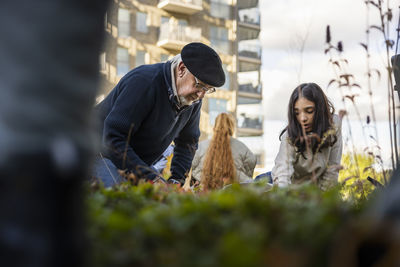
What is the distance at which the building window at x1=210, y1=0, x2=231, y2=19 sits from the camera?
89.5ft

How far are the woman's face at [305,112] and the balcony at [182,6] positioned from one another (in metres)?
21.7

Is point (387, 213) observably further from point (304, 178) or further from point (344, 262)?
point (304, 178)

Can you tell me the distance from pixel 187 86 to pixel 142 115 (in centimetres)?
39

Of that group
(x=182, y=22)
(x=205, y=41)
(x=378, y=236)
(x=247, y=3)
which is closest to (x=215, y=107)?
(x=205, y=41)

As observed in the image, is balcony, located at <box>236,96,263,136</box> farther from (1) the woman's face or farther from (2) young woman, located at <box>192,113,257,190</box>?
(1) the woman's face

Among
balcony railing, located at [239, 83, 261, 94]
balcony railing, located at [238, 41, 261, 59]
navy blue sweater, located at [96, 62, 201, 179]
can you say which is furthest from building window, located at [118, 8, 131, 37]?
navy blue sweater, located at [96, 62, 201, 179]

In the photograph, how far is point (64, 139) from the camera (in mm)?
726

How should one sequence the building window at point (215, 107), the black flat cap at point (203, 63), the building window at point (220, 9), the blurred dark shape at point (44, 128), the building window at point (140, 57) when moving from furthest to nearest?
the building window at point (220, 9), the building window at point (215, 107), the building window at point (140, 57), the black flat cap at point (203, 63), the blurred dark shape at point (44, 128)

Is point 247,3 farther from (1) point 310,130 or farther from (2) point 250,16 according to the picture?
(1) point 310,130

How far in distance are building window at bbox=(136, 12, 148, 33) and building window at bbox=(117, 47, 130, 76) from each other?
1.68m

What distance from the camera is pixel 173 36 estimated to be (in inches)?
963

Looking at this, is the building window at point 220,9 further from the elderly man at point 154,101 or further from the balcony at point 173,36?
the elderly man at point 154,101

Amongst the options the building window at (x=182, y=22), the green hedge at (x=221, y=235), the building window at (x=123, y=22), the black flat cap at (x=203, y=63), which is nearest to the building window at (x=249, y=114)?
the building window at (x=182, y=22)

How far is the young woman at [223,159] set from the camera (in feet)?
14.1
